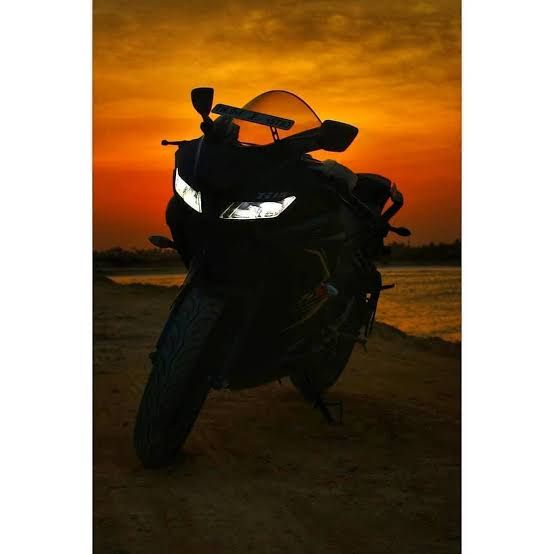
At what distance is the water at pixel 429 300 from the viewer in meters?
3.75

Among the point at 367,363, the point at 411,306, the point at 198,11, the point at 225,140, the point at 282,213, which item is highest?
the point at 198,11

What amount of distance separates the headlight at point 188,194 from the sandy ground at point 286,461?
48 cm

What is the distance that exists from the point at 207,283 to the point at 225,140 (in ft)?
1.70

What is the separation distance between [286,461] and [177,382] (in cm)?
63

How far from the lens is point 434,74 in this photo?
3.80m

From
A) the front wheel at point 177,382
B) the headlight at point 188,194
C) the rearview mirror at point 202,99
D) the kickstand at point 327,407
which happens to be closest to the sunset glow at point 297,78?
the rearview mirror at point 202,99
